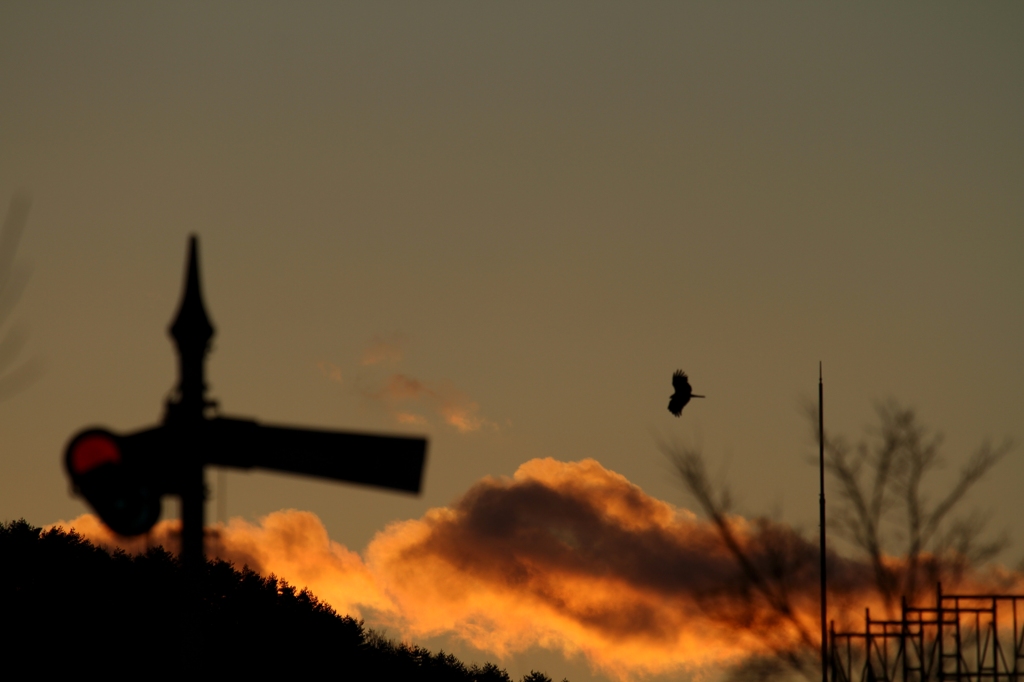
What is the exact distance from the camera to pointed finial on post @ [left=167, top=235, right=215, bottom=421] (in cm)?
537

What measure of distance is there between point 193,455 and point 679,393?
67.5 feet

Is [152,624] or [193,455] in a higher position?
[152,624]

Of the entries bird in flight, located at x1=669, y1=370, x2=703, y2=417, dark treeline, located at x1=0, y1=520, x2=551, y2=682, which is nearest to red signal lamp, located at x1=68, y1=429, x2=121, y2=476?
bird in flight, located at x1=669, y1=370, x2=703, y2=417

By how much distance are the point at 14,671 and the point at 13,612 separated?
267 cm

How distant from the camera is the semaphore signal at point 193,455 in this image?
4930mm

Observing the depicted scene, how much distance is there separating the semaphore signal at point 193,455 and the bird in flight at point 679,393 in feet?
64.0

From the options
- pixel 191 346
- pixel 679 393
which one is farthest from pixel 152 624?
pixel 191 346

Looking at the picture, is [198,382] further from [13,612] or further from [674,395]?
[13,612]

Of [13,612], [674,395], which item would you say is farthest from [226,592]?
[674,395]

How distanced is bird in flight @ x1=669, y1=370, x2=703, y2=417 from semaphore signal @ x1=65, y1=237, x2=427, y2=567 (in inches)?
768

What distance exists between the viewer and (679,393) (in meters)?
25.4

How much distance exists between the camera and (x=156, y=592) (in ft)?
129

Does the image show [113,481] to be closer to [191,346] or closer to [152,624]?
[191,346]

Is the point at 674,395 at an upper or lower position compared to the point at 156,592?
upper
